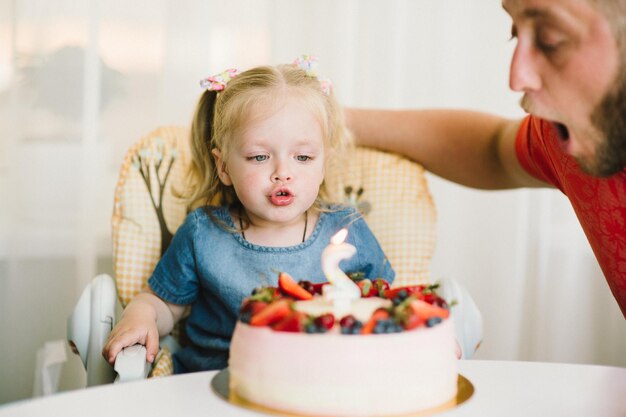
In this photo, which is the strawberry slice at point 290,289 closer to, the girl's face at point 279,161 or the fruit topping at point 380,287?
the fruit topping at point 380,287

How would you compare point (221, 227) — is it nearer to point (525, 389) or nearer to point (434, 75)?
point (525, 389)

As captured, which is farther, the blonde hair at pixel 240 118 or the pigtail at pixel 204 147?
the pigtail at pixel 204 147

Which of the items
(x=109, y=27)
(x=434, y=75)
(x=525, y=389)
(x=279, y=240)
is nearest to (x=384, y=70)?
(x=434, y=75)

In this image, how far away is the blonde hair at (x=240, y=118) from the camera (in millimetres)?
1471

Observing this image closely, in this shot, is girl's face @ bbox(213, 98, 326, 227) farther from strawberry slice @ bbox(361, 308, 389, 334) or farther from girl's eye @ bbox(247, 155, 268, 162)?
strawberry slice @ bbox(361, 308, 389, 334)

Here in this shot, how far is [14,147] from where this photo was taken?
222cm

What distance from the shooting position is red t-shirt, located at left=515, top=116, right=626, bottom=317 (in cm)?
121

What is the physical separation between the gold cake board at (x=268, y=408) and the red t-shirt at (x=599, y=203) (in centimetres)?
40

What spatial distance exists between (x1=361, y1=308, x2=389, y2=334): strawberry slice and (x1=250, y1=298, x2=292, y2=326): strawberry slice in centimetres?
9

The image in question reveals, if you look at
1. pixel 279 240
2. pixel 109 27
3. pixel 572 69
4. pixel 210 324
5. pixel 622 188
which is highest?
pixel 109 27

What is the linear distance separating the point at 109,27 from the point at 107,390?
150 centimetres

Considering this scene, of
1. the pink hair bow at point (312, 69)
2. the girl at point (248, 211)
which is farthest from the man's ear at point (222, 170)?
the pink hair bow at point (312, 69)

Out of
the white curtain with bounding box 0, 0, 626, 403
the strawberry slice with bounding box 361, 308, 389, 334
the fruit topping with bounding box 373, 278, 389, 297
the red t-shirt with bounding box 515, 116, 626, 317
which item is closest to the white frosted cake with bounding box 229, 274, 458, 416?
the strawberry slice with bounding box 361, 308, 389, 334

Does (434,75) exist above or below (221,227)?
above
